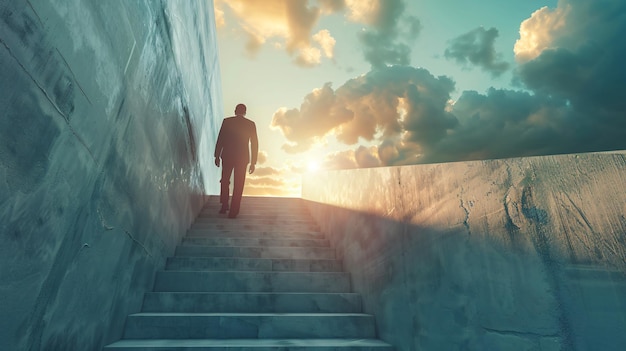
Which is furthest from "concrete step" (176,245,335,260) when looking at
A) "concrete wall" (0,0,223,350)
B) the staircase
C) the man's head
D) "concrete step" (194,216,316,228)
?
the man's head

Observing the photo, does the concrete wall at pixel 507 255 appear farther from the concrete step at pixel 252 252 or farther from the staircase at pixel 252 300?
the concrete step at pixel 252 252

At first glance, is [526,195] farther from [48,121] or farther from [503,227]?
[48,121]

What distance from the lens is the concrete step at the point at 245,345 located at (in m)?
1.75

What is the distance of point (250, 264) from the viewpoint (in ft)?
9.55

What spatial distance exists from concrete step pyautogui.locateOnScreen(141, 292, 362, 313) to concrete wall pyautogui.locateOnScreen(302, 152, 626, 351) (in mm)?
398

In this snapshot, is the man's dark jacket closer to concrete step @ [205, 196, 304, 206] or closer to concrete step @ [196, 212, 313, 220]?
concrete step @ [196, 212, 313, 220]

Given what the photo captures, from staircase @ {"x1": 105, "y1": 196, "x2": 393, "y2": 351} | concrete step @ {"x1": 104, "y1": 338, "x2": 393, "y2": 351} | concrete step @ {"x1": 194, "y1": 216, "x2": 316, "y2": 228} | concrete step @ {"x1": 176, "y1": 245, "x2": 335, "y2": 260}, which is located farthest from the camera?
concrete step @ {"x1": 194, "y1": 216, "x2": 316, "y2": 228}

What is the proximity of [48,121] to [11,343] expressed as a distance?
2.67 ft

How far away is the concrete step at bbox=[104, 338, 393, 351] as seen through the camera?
68.7 inches

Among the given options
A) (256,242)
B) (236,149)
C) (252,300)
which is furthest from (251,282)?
(236,149)

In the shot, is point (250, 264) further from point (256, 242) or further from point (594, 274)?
point (594, 274)

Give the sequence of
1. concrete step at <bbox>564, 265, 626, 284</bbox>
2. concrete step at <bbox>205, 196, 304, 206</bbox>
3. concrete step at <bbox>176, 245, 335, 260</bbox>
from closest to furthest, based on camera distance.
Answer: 1. concrete step at <bbox>564, 265, 626, 284</bbox>
2. concrete step at <bbox>176, 245, 335, 260</bbox>
3. concrete step at <bbox>205, 196, 304, 206</bbox>

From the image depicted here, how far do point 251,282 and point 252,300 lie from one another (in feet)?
0.85

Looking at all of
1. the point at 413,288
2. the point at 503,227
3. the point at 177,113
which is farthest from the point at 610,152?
the point at 177,113
